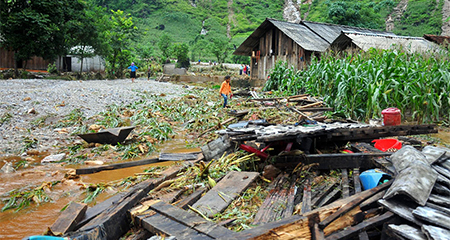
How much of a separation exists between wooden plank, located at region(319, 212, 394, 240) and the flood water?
3.30 m

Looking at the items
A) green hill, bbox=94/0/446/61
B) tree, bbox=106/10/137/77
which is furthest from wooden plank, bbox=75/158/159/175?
green hill, bbox=94/0/446/61

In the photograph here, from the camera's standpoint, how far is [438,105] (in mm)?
7609

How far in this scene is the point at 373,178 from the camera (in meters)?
3.42

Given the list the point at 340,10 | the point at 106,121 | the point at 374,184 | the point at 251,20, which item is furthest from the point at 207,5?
the point at 374,184

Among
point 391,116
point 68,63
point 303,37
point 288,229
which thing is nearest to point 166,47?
point 68,63

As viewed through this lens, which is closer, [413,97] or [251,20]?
[413,97]

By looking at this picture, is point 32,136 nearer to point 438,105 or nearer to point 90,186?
point 90,186

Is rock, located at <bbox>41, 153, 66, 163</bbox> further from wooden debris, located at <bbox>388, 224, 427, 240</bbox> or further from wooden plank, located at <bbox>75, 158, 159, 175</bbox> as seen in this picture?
wooden debris, located at <bbox>388, 224, 427, 240</bbox>

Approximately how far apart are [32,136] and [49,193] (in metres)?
3.59

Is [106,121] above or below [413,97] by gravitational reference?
below

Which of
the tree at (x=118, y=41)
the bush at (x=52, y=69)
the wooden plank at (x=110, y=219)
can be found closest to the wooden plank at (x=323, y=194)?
the wooden plank at (x=110, y=219)

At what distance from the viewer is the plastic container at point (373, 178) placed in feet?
11.2

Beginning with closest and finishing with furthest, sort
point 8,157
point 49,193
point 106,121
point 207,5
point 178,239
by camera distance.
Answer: point 178,239 < point 49,193 < point 8,157 < point 106,121 < point 207,5

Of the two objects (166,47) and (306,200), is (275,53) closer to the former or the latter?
(306,200)
